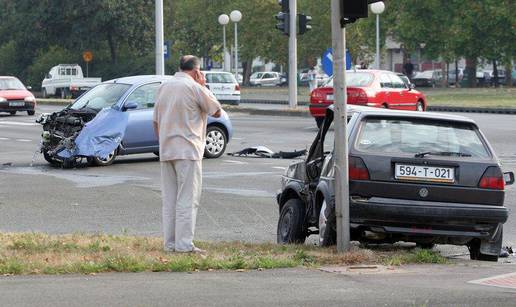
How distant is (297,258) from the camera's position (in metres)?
9.69

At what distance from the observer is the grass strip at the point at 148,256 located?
9.12 meters

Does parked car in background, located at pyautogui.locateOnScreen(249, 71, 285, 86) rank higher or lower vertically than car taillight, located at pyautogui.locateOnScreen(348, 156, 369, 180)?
higher

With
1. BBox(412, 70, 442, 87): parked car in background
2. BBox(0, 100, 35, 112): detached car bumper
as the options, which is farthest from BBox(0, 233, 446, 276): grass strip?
BBox(412, 70, 442, 87): parked car in background

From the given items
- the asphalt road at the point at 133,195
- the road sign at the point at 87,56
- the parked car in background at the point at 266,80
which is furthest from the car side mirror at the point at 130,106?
the parked car in background at the point at 266,80

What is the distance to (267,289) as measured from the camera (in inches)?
321

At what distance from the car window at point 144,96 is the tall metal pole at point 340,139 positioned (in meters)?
10.9

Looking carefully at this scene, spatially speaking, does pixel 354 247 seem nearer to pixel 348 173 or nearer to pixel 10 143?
pixel 348 173

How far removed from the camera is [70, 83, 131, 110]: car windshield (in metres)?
21.0

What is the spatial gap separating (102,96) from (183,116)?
11330mm

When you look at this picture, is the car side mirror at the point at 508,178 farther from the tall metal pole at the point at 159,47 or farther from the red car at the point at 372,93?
the tall metal pole at the point at 159,47

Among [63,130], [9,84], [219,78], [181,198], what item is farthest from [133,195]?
[219,78]

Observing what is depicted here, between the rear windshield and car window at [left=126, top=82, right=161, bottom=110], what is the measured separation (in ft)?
35.5

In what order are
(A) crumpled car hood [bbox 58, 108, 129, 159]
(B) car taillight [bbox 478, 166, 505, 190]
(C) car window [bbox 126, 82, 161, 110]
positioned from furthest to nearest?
1. (C) car window [bbox 126, 82, 161, 110]
2. (A) crumpled car hood [bbox 58, 108, 129, 159]
3. (B) car taillight [bbox 478, 166, 505, 190]

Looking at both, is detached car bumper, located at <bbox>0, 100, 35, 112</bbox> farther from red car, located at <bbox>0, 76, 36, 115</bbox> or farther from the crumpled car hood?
the crumpled car hood
